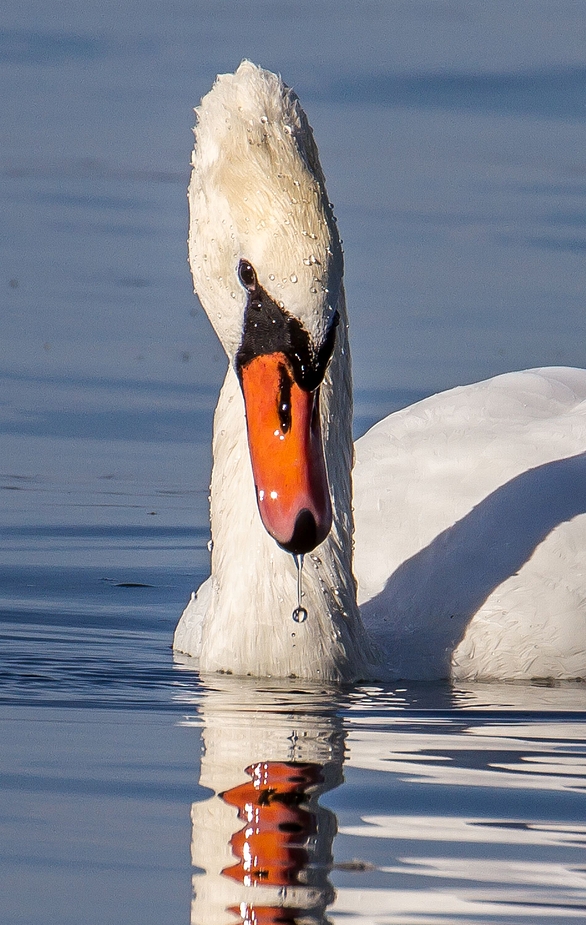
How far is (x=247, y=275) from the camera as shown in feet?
21.5

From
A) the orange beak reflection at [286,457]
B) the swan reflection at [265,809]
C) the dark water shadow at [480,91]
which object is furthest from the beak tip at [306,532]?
the dark water shadow at [480,91]

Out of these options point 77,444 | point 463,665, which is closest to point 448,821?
point 463,665

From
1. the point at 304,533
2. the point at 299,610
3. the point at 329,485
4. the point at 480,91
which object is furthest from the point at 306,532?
the point at 480,91

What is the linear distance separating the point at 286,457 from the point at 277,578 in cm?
90

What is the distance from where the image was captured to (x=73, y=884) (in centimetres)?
468

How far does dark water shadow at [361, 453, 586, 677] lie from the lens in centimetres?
747

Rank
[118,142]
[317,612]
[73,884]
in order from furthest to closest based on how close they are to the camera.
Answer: [118,142] → [317,612] → [73,884]

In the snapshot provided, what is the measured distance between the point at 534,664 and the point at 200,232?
1.86 metres

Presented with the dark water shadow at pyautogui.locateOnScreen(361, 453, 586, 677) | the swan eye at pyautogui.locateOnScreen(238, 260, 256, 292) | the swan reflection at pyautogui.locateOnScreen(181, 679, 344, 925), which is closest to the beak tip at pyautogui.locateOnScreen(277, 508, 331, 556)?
the swan reflection at pyautogui.locateOnScreen(181, 679, 344, 925)

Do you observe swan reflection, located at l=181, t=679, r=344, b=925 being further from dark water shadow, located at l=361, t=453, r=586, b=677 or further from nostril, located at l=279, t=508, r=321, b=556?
dark water shadow, located at l=361, t=453, r=586, b=677

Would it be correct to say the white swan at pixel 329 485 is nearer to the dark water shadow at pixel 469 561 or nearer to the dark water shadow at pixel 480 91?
the dark water shadow at pixel 469 561

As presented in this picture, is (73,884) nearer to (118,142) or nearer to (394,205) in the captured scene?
(394,205)

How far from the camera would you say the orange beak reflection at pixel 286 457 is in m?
6.39

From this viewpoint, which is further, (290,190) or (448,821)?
(290,190)
